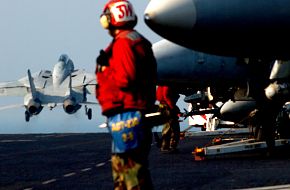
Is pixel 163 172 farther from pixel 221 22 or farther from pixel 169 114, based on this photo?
pixel 169 114

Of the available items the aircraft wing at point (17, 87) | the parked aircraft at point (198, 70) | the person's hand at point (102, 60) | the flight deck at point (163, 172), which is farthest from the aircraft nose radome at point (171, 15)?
the aircraft wing at point (17, 87)

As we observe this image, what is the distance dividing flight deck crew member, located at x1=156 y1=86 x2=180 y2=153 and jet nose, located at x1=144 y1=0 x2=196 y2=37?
746cm

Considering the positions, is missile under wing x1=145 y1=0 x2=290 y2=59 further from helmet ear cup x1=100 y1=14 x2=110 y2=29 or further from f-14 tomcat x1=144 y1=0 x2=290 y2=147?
helmet ear cup x1=100 y1=14 x2=110 y2=29

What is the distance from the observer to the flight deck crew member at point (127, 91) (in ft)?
20.8

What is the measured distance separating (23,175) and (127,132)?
7.24m


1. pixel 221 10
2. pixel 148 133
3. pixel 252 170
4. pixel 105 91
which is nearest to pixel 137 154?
pixel 148 133

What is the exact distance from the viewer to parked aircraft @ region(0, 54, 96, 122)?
2788 inches

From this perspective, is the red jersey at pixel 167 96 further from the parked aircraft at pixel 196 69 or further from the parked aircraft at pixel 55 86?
the parked aircraft at pixel 55 86

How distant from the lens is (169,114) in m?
17.5

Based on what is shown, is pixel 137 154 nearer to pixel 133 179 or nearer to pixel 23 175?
pixel 133 179

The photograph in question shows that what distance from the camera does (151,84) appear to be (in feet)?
21.3

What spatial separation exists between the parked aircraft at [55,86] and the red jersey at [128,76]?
59224mm

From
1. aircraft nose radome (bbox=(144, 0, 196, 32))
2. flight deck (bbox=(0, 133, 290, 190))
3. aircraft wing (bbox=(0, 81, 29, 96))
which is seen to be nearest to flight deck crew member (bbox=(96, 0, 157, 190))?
aircraft nose radome (bbox=(144, 0, 196, 32))

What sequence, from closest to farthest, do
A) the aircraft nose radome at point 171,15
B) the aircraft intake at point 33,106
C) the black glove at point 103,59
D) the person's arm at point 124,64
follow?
the person's arm at point 124,64 < the black glove at point 103,59 < the aircraft nose radome at point 171,15 < the aircraft intake at point 33,106
